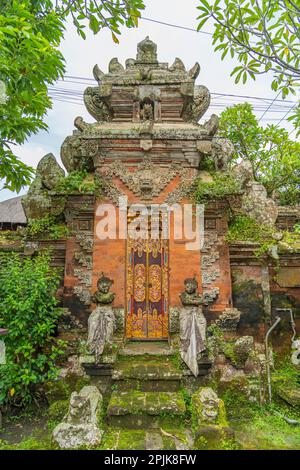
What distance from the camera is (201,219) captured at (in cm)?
700

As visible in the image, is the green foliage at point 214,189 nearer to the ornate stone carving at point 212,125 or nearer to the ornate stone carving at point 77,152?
the ornate stone carving at point 212,125

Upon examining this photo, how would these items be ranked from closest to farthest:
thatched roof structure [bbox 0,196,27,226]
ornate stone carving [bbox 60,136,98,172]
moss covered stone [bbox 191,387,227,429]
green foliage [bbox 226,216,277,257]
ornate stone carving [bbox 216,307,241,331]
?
1. moss covered stone [bbox 191,387,227,429]
2. ornate stone carving [bbox 216,307,241,331]
3. ornate stone carving [bbox 60,136,98,172]
4. green foliage [bbox 226,216,277,257]
5. thatched roof structure [bbox 0,196,27,226]

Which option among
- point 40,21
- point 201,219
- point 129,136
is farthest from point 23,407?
point 40,21

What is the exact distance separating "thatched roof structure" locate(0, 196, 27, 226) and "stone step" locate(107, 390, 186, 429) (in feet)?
47.6

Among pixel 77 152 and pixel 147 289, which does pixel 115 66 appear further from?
pixel 147 289

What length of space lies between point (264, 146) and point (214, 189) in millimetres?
8679

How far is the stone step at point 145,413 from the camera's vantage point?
4984 millimetres

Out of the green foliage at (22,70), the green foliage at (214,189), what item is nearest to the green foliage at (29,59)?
the green foliage at (22,70)

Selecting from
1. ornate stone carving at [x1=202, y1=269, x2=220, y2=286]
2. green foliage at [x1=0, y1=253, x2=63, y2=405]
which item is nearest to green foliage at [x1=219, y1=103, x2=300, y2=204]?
ornate stone carving at [x1=202, y1=269, x2=220, y2=286]

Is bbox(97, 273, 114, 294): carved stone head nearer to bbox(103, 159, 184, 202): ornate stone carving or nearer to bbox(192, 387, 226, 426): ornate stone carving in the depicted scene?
bbox(103, 159, 184, 202): ornate stone carving

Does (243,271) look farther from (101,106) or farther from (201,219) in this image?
(101,106)

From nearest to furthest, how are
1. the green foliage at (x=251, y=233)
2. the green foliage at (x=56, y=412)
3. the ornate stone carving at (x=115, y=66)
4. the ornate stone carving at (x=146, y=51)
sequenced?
the green foliage at (x=56, y=412) < the green foliage at (x=251, y=233) < the ornate stone carving at (x=115, y=66) < the ornate stone carving at (x=146, y=51)

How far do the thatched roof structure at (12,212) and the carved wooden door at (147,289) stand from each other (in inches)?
494

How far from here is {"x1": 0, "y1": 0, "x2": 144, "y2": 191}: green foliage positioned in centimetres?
473
